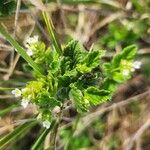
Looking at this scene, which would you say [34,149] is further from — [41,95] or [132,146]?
[132,146]

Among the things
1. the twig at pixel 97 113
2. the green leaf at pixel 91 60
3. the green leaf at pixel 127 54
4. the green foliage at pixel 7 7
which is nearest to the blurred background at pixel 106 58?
the twig at pixel 97 113

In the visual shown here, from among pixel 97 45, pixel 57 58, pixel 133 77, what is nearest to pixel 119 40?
pixel 97 45

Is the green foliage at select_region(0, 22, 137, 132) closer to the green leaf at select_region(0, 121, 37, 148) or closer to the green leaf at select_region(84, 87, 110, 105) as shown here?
the green leaf at select_region(84, 87, 110, 105)

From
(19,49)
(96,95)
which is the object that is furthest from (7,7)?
(96,95)

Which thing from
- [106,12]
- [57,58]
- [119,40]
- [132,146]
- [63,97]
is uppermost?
[106,12]

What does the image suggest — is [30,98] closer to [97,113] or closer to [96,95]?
[96,95]

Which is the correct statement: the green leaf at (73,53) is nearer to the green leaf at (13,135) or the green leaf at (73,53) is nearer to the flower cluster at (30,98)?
the flower cluster at (30,98)
